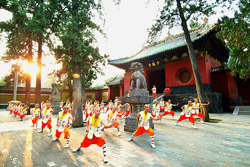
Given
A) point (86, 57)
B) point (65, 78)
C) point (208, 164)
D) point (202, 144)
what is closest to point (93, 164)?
point (208, 164)

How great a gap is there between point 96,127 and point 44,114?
367cm

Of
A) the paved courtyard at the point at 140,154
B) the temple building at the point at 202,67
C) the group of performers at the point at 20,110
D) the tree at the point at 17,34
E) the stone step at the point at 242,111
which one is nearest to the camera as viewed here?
the paved courtyard at the point at 140,154

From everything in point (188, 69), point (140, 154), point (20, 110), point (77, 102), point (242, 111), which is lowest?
point (242, 111)

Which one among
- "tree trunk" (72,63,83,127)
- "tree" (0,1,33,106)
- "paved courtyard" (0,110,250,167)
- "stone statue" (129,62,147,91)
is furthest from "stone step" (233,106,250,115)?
"tree" (0,1,33,106)

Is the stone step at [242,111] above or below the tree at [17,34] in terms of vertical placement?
below

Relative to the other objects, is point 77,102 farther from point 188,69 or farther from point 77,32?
point 188,69

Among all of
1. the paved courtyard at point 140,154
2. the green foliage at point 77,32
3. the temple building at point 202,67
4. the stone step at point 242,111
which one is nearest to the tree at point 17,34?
the green foliage at point 77,32

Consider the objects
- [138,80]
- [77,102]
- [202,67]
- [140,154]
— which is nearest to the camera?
[140,154]

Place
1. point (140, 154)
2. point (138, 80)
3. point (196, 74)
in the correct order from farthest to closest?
point (196, 74)
point (138, 80)
point (140, 154)

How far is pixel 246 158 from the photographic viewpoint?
3139mm

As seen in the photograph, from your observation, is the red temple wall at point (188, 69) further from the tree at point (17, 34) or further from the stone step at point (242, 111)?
the tree at point (17, 34)

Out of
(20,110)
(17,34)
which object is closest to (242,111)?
(20,110)

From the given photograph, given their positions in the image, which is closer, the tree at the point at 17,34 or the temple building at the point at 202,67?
the tree at the point at 17,34

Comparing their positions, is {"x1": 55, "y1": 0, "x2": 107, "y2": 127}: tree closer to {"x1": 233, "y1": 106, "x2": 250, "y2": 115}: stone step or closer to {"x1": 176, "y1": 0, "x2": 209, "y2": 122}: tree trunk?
{"x1": 176, "y1": 0, "x2": 209, "y2": 122}: tree trunk
